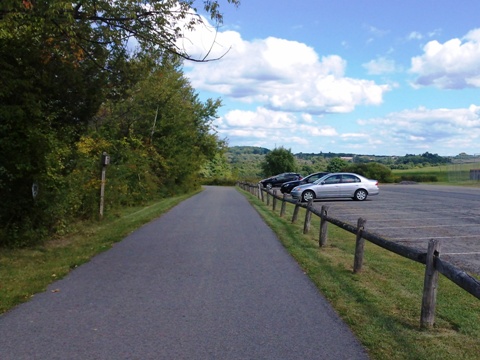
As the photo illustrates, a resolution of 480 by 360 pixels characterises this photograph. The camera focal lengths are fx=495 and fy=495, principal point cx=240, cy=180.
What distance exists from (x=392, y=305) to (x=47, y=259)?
679 centimetres

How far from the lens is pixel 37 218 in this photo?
11578 mm

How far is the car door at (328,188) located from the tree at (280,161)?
47.0 metres

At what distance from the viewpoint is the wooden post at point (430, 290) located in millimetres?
5582

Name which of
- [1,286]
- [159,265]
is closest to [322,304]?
[159,265]

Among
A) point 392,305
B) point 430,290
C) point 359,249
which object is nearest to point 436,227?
point 359,249

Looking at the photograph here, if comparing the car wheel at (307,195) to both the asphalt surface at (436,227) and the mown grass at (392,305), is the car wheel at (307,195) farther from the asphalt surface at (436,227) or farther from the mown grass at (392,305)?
the mown grass at (392,305)

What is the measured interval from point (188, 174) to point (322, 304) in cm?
3595

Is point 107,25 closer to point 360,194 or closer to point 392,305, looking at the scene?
point 392,305

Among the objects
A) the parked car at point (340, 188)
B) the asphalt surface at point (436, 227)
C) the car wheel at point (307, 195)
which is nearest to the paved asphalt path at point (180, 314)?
the asphalt surface at point (436, 227)

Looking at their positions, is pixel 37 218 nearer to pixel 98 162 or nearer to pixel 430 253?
pixel 98 162

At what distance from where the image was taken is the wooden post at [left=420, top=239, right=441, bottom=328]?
5582 millimetres

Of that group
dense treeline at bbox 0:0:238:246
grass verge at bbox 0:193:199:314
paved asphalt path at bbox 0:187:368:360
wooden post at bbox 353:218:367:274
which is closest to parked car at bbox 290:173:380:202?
grass verge at bbox 0:193:199:314

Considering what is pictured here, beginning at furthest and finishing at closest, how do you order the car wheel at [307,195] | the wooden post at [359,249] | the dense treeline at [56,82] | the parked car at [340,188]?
1. the parked car at [340,188]
2. the car wheel at [307,195]
3. the dense treeline at [56,82]
4. the wooden post at [359,249]

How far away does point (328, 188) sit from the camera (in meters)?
27.3
